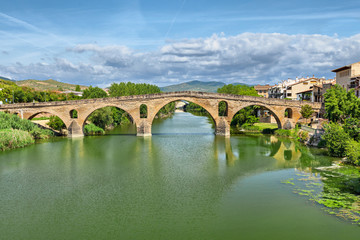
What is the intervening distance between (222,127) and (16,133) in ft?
80.2

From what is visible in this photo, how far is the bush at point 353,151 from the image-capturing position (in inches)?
792

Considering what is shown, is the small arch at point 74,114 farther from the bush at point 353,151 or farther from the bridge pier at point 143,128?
the bush at point 353,151

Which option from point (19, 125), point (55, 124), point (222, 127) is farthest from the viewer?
point (55, 124)

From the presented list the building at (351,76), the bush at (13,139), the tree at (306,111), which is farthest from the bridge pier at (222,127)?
the bush at (13,139)

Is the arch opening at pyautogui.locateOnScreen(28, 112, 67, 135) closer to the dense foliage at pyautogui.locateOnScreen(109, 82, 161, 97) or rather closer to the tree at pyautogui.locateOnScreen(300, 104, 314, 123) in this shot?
the dense foliage at pyautogui.locateOnScreen(109, 82, 161, 97)

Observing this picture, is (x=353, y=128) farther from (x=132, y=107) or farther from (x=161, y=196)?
(x=132, y=107)

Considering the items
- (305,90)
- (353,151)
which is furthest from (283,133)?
(305,90)

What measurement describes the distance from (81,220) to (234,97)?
29.8 m

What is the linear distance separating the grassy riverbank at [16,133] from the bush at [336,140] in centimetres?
3029

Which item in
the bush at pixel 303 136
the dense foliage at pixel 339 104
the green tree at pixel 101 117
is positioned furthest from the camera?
the green tree at pixel 101 117

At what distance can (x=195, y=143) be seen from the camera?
33.1m

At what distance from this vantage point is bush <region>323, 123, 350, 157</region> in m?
23.0

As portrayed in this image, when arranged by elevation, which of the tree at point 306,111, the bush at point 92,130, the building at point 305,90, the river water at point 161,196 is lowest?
the river water at point 161,196

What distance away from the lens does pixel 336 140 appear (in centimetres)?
2367
